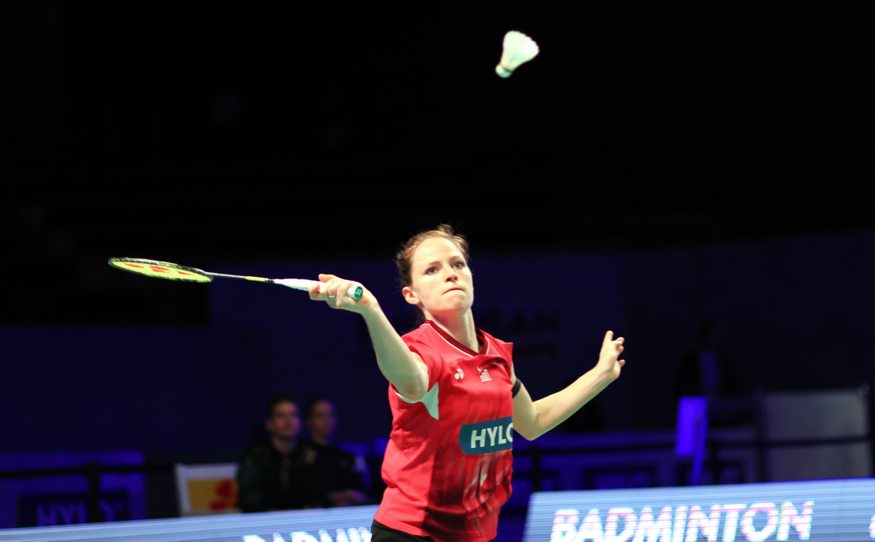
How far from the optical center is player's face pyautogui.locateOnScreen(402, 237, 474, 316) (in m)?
3.61

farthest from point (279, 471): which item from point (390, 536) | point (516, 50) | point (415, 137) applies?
point (415, 137)

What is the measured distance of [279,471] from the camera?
7551mm

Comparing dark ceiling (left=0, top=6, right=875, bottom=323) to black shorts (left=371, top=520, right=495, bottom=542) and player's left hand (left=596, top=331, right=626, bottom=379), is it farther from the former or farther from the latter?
black shorts (left=371, top=520, right=495, bottom=542)

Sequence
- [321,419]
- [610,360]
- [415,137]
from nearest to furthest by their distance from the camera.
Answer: [610,360] < [321,419] < [415,137]

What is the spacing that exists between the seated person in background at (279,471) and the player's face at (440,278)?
3.98 meters

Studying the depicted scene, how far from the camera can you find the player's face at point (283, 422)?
7.67 meters

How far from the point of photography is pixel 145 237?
1238 centimetres

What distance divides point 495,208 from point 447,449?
991 cm

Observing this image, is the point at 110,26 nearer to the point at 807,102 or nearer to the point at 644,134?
the point at 644,134

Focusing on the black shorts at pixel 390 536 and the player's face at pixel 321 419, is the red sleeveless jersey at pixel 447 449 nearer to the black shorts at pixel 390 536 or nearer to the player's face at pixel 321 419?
the black shorts at pixel 390 536

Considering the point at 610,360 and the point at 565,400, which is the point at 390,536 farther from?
the point at 610,360

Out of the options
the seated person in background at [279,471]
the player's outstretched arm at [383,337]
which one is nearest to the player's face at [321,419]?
the seated person in background at [279,471]

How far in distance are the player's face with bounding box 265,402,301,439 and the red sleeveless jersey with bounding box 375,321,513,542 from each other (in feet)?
13.7

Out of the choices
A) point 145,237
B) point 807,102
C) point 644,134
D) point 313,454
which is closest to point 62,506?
point 313,454
